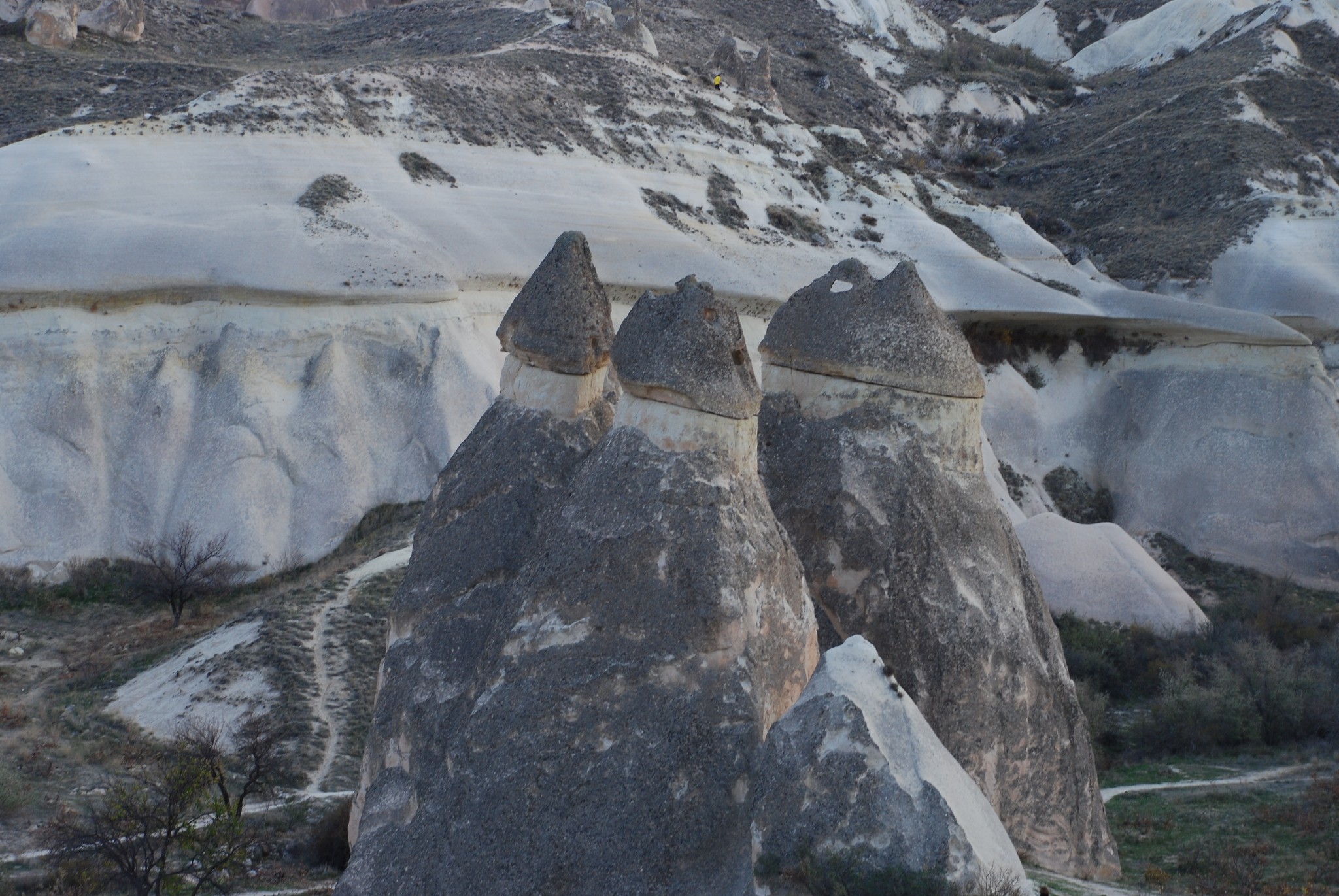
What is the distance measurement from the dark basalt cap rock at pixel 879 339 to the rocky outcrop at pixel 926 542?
0.04 ft

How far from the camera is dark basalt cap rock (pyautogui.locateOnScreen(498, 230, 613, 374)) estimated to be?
8.26 meters

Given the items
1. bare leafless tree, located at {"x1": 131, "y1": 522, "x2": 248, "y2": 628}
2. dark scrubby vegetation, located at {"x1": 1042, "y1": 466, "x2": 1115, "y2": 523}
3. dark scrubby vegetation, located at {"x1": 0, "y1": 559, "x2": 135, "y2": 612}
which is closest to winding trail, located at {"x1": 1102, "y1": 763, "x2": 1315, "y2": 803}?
bare leafless tree, located at {"x1": 131, "y1": 522, "x2": 248, "y2": 628}

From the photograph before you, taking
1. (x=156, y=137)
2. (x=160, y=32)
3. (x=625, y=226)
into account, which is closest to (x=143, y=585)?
(x=156, y=137)

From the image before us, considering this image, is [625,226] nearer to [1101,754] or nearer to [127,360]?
[127,360]

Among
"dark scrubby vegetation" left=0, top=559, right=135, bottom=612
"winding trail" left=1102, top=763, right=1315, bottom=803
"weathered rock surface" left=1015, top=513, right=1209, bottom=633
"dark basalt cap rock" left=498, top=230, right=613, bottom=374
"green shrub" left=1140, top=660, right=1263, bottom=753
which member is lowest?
"dark scrubby vegetation" left=0, top=559, right=135, bottom=612

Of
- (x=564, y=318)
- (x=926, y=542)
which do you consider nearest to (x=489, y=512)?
(x=564, y=318)

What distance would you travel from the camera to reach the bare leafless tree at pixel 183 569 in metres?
16.7

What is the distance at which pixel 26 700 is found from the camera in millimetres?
13914

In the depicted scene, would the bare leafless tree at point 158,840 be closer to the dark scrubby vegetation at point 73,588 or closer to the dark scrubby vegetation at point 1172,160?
the dark scrubby vegetation at point 73,588

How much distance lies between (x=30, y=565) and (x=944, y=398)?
47.4ft

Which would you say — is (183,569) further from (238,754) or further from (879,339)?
(879,339)

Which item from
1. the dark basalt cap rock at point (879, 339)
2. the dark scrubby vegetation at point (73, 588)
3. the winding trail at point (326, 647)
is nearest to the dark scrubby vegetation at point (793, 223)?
the winding trail at point (326, 647)

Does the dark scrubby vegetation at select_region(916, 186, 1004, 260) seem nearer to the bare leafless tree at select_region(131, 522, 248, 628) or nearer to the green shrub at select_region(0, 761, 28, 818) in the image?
the bare leafless tree at select_region(131, 522, 248, 628)

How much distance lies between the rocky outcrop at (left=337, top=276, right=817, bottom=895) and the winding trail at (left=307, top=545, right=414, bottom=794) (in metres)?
4.44
